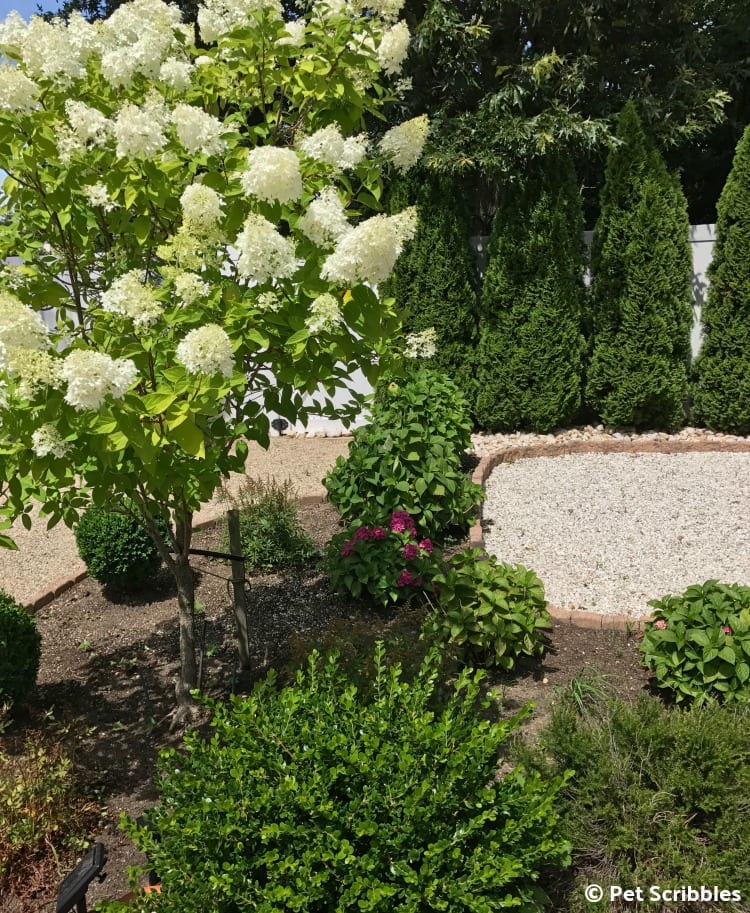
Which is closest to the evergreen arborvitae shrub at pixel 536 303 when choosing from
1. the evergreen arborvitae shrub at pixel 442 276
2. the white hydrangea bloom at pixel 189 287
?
the evergreen arborvitae shrub at pixel 442 276

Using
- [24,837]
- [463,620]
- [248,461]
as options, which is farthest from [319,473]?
[24,837]

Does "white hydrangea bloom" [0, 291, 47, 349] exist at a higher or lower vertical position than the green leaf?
higher

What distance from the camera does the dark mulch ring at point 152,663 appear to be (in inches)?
116

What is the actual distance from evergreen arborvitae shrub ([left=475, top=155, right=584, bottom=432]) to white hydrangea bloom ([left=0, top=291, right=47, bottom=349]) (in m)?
6.20

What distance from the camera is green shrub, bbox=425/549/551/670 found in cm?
347

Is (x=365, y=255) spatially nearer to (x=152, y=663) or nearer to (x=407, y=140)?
(x=407, y=140)

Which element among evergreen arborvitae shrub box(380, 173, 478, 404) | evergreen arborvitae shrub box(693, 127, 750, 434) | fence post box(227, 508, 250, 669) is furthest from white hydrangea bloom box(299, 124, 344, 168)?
evergreen arborvitae shrub box(693, 127, 750, 434)

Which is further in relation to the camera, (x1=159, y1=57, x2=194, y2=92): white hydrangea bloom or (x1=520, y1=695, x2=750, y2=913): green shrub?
(x1=159, y1=57, x2=194, y2=92): white hydrangea bloom

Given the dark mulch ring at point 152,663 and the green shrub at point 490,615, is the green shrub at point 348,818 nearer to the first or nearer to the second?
the dark mulch ring at point 152,663

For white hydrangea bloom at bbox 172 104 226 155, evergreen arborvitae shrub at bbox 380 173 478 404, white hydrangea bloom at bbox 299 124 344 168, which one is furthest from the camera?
evergreen arborvitae shrub at bbox 380 173 478 404

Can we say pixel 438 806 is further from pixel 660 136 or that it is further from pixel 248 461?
pixel 660 136

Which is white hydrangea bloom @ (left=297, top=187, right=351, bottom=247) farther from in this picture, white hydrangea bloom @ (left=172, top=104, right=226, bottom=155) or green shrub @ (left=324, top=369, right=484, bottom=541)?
green shrub @ (left=324, top=369, right=484, bottom=541)

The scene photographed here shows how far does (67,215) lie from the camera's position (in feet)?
8.00

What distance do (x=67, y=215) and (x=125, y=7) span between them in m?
0.74
